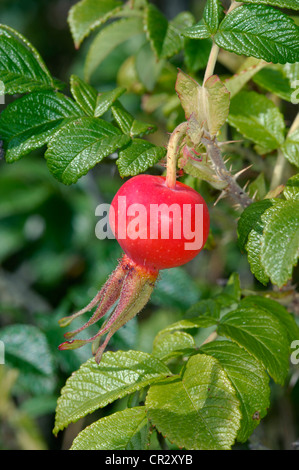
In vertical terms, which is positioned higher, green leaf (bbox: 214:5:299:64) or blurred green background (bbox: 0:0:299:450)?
green leaf (bbox: 214:5:299:64)

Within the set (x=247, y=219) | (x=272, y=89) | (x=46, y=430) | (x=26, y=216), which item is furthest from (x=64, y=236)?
(x=247, y=219)

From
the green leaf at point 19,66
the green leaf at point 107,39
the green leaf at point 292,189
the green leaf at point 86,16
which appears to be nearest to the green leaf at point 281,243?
the green leaf at point 292,189

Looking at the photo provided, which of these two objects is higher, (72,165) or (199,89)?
(199,89)

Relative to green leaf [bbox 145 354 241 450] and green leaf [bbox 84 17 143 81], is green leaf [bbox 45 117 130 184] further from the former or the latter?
green leaf [bbox 84 17 143 81]

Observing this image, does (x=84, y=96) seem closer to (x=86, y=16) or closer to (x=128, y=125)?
(x=128, y=125)

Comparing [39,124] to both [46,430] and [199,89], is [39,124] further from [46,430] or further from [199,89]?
[46,430]

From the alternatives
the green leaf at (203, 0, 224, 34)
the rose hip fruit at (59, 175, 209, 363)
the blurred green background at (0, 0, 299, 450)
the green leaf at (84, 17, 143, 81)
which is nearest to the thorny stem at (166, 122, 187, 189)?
the rose hip fruit at (59, 175, 209, 363)
